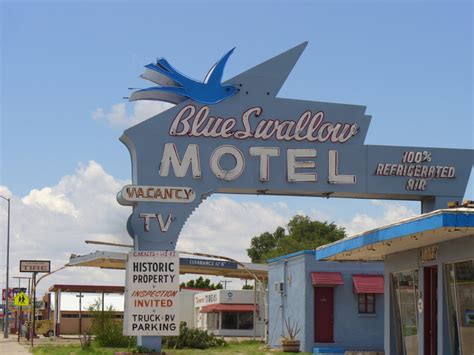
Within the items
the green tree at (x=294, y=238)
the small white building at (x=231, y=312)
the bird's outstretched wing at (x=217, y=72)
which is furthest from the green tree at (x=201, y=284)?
the bird's outstretched wing at (x=217, y=72)

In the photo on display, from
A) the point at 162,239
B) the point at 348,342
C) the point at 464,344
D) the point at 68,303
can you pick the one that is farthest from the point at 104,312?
the point at 68,303

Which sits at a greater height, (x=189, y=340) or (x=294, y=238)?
(x=294, y=238)

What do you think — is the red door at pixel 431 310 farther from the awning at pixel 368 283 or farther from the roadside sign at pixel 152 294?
the awning at pixel 368 283

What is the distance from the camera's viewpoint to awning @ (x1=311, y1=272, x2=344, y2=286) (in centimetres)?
3544

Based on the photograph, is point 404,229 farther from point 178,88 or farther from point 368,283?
point 368,283

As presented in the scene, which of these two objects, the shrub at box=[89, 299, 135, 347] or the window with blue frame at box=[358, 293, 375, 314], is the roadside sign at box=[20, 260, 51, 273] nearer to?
the shrub at box=[89, 299, 135, 347]

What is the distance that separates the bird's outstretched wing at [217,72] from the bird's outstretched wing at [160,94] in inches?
32.3

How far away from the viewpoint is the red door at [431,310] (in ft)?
69.3

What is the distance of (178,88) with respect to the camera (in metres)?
25.9

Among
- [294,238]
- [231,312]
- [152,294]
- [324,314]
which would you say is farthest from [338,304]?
[294,238]

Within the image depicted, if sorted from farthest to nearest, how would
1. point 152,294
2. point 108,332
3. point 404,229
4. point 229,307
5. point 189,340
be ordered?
1. point 229,307
2. point 108,332
3. point 189,340
4. point 152,294
5. point 404,229

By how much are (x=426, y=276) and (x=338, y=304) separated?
586 inches

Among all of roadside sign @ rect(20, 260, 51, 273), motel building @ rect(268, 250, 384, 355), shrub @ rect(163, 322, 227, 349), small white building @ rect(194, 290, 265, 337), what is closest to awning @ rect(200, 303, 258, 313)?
small white building @ rect(194, 290, 265, 337)

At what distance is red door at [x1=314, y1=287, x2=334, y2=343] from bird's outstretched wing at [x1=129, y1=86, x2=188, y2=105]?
42.2ft
